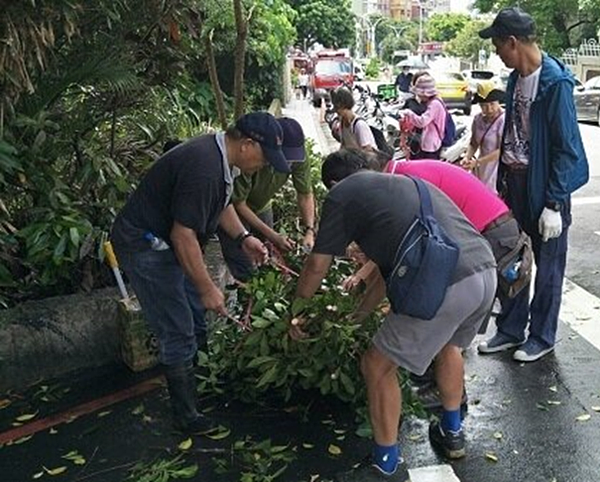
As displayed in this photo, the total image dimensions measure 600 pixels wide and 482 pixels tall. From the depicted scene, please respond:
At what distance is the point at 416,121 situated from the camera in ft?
24.6

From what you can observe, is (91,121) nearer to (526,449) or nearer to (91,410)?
(91,410)

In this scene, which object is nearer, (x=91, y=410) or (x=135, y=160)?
(x=91, y=410)

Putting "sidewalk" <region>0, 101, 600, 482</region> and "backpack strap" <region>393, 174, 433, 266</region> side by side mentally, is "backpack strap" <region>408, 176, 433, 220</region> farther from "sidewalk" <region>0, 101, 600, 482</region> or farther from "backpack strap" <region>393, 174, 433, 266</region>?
"sidewalk" <region>0, 101, 600, 482</region>

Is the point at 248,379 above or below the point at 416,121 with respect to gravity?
below

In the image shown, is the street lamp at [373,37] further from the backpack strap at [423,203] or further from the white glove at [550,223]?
the backpack strap at [423,203]

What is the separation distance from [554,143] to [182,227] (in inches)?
89.0

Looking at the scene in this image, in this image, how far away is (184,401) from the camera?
146 inches

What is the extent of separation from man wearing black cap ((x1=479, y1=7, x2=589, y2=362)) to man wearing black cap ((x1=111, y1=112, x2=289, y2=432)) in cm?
173

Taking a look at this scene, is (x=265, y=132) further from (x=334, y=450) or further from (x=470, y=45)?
(x=470, y=45)

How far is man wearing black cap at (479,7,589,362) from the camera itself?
407 cm

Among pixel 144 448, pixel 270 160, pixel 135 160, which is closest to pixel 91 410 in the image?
pixel 144 448

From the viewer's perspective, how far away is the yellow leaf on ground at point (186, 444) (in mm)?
3591

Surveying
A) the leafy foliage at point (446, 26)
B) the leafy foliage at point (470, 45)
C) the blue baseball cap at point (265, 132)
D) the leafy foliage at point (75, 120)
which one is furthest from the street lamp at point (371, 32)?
the blue baseball cap at point (265, 132)

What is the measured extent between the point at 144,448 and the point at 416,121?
4.95 meters
